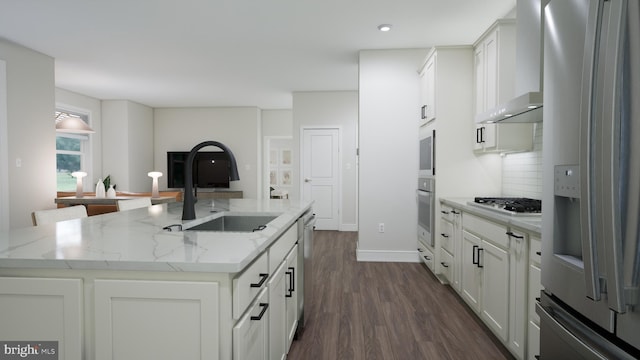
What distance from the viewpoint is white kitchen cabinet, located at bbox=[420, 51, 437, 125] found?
12.5 feet

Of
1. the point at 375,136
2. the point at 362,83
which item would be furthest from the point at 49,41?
the point at 375,136

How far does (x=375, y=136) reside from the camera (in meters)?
4.43

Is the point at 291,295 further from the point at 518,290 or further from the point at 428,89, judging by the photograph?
the point at 428,89

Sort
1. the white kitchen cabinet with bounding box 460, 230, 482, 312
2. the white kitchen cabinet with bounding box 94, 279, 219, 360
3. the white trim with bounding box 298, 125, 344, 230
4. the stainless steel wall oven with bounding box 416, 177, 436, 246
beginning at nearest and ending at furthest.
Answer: the white kitchen cabinet with bounding box 94, 279, 219, 360
the white kitchen cabinet with bounding box 460, 230, 482, 312
the stainless steel wall oven with bounding box 416, 177, 436, 246
the white trim with bounding box 298, 125, 344, 230

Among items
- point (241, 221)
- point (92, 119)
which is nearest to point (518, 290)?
point (241, 221)

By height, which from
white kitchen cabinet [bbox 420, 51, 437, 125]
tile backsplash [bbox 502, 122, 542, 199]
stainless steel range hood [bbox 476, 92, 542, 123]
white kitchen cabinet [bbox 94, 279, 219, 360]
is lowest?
white kitchen cabinet [bbox 94, 279, 219, 360]

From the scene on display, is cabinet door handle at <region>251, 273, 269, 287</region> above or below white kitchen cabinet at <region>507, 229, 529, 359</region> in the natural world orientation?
above

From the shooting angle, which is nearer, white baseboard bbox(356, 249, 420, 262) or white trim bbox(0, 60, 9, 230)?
white trim bbox(0, 60, 9, 230)

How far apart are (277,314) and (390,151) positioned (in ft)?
10.3

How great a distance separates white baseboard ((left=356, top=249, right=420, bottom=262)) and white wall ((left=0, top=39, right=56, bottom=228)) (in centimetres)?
427

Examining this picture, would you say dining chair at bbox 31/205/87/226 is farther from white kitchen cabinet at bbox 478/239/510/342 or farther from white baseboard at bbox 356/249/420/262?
white baseboard at bbox 356/249/420/262

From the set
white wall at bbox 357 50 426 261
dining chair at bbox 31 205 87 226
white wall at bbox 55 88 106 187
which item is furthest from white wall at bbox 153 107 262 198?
dining chair at bbox 31 205 87 226

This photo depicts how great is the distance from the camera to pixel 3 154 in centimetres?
423

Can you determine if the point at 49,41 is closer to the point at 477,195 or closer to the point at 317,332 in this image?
the point at 317,332
